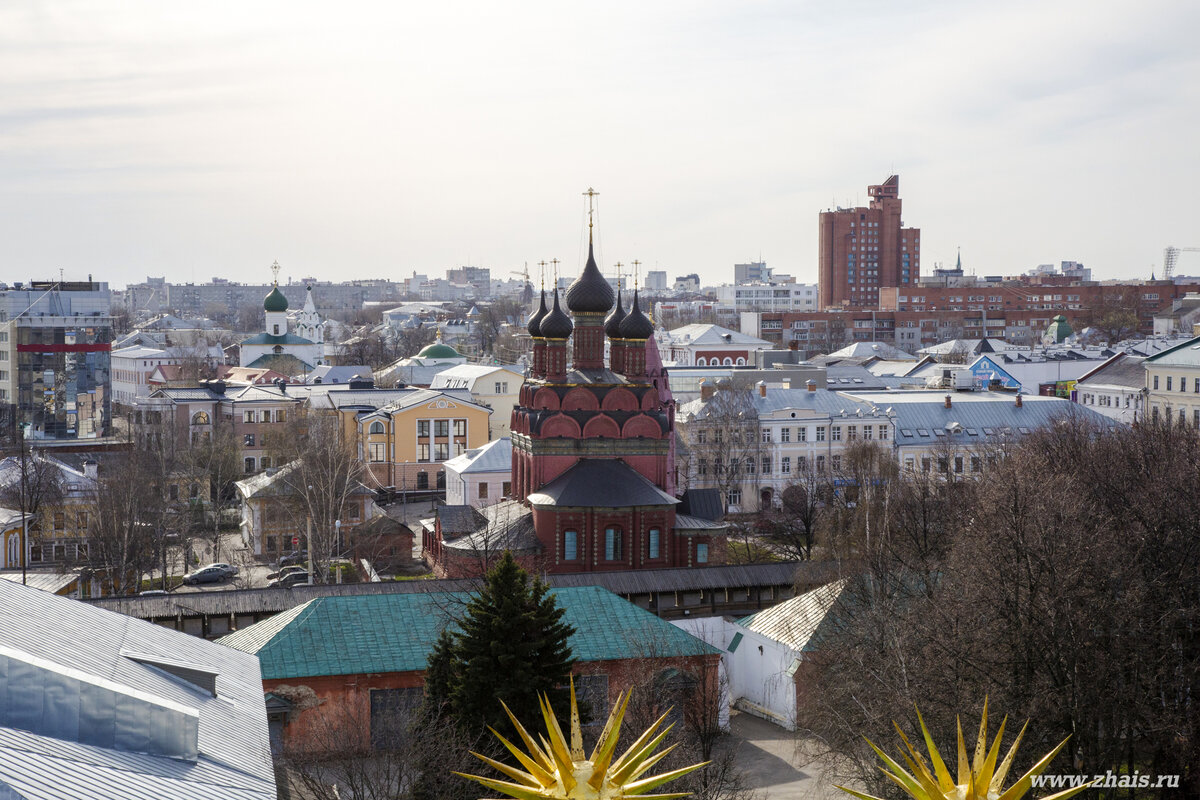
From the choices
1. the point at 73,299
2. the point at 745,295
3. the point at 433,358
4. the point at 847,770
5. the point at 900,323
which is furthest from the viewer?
the point at 745,295

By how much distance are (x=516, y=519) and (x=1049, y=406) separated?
102ft

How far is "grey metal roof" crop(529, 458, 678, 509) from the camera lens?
122 feet

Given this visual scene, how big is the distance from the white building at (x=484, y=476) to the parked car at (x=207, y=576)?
10.3 meters

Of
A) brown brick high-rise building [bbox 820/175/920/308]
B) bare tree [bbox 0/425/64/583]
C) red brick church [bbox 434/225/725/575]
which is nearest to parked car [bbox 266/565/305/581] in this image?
red brick church [bbox 434/225/725/575]

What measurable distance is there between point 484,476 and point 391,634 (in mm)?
23855

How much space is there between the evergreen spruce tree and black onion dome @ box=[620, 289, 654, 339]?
23.6 m

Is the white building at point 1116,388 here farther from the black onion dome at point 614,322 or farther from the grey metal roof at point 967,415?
the black onion dome at point 614,322

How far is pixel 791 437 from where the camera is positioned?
55438mm

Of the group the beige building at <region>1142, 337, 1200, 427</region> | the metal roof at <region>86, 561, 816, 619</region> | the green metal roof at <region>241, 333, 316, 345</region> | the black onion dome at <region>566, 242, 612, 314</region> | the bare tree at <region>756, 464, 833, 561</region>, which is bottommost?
the bare tree at <region>756, 464, 833, 561</region>

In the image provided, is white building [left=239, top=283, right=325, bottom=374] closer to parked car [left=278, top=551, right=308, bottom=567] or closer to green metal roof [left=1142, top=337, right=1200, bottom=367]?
parked car [left=278, top=551, right=308, bottom=567]

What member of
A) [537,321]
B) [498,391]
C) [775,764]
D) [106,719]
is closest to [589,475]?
[537,321]

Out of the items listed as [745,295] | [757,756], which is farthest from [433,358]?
[745,295]

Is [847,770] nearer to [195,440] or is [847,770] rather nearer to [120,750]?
[120,750]

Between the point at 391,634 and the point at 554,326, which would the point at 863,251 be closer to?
the point at 554,326
